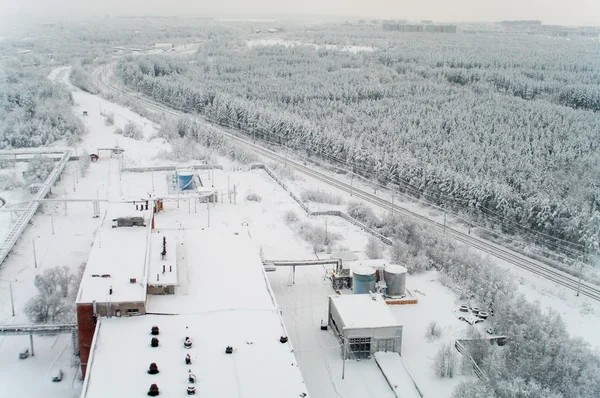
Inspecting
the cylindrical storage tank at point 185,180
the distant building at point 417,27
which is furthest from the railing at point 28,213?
the distant building at point 417,27

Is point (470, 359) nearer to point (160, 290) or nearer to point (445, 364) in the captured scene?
point (445, 364)

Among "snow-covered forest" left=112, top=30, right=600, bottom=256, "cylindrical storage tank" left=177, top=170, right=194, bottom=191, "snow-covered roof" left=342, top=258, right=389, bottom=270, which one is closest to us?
"snow-covered roof" left=342, top=258, right=389, bottom=270

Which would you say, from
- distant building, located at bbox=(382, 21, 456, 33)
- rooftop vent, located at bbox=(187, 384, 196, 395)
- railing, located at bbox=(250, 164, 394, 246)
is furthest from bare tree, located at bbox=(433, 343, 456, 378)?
distant building, located at bbox=(382, 21, 456, 33)

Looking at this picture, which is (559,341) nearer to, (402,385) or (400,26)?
(402,385)

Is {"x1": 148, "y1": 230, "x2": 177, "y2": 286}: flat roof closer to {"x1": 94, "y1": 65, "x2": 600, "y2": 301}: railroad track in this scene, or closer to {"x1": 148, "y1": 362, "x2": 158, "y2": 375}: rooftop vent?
{"x1": 148, "y1": 362, "x2": 158, "y2": 375}: rooftop vent

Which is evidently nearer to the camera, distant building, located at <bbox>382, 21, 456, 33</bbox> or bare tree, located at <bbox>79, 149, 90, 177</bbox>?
bare tree, located at <bbox>79, 149, 90, 177</bbox>

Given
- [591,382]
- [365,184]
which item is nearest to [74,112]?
[365,184]
